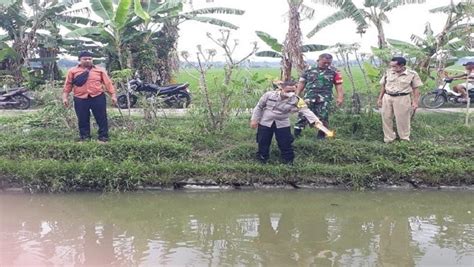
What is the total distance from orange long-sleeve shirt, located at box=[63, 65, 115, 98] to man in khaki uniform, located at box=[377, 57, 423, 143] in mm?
3989

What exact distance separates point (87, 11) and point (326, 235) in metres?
10.8

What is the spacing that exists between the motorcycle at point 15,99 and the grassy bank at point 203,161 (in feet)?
9.82

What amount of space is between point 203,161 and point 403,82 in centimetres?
308

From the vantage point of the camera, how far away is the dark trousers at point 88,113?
722 centimetres

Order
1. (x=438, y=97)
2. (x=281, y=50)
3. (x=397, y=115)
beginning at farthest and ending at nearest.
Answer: (x=281, y=50) < (x=438, y=97) < (x=397, y=115)

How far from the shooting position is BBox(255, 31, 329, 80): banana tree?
10398mm

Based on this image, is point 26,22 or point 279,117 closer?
point 279,117

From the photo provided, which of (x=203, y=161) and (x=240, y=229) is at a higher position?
(x=203, y=161)

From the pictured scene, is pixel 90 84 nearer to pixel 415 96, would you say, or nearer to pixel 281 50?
pixel 415 96

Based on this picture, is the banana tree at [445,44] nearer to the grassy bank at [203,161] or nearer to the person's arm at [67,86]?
the grassy bank at [203,161]

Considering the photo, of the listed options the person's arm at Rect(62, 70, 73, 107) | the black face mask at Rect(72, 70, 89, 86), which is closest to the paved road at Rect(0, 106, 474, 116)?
the person's arm at Rect(62, 70, 73, 107)

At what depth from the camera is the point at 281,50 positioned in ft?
37.7

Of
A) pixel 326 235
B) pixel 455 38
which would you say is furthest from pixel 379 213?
pixel 455 38

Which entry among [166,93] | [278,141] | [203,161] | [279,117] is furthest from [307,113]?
[166,93]
